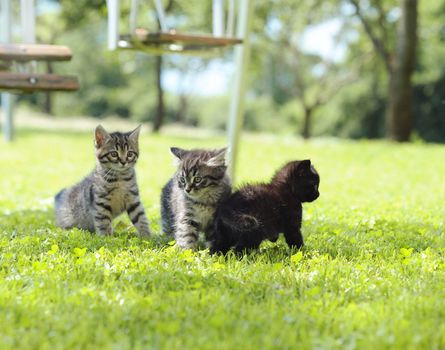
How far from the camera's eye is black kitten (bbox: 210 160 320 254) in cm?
522

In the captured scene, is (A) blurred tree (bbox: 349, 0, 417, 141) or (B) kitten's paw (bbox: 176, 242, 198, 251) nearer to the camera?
(B) kitten's paw (bbox: 176, 242, 198, 251)

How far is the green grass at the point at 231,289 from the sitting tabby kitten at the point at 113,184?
255mm

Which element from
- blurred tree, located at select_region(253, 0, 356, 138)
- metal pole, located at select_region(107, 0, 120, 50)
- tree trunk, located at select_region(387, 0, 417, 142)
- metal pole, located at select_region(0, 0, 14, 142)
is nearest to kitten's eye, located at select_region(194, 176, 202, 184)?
metal pole, located at select_region(107, 0, 120, 50)

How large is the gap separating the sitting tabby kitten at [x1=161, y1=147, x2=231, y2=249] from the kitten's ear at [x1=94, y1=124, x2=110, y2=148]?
943mm

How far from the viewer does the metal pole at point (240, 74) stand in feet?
25.5

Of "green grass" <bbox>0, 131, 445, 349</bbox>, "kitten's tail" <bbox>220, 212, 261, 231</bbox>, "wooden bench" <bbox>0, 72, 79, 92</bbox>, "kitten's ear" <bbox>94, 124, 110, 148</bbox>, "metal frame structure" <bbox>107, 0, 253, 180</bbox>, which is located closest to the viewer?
"green grass" <bbox>0, 131, 445, 349</bbox>

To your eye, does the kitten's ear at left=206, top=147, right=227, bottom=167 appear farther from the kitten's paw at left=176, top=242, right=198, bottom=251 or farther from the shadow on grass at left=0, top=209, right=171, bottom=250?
the shadow on grass at left=0, top=209, right=171, bottom=250

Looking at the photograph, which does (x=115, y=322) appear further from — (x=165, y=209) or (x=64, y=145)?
(x=64, y=145)

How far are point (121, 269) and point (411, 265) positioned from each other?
220cm

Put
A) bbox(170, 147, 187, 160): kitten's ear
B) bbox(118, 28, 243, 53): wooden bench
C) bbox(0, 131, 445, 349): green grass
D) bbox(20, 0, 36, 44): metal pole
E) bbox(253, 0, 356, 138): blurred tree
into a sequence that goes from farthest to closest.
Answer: bbox(253, 0, 356, 138): blurred tree < bbox(20, 0, 36, 44): metal pole < bbox(118, 28, 243, 53): wooden bench < bbox(170, 147, 187, 160): kitten's ear < bbox(0, 131, 445, 349): green grass

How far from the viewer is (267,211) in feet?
17.4

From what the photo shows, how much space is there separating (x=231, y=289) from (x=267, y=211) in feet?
4.14

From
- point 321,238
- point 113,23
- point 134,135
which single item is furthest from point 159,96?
point 321,238

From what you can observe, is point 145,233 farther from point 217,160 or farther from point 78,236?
point 217,160
